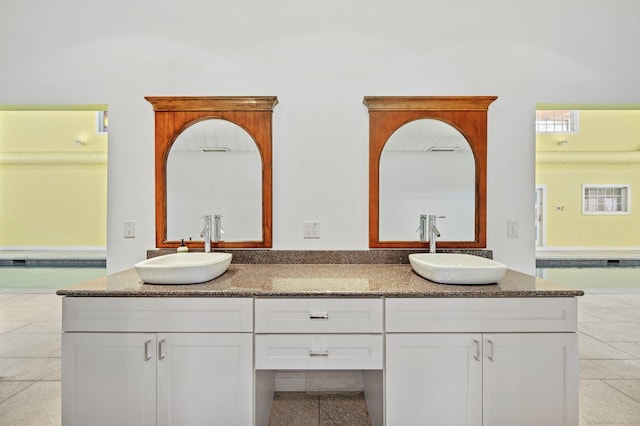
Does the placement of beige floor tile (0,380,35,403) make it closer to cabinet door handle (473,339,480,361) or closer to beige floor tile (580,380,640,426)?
cabinet door handle (473,339,480,361)

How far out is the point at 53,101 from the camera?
7.35 feet

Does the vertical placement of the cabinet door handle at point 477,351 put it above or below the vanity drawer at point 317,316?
below

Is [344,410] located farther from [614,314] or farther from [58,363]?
[614,314]

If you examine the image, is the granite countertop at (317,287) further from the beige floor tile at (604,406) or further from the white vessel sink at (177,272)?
the beige floor tile at (604,406)

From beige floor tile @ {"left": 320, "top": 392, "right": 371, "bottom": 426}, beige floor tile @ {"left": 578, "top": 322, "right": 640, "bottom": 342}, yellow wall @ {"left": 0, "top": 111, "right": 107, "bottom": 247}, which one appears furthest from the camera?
yellow wall @ {"left": 0, "top": 111, "right": 107, "bottom": 247}

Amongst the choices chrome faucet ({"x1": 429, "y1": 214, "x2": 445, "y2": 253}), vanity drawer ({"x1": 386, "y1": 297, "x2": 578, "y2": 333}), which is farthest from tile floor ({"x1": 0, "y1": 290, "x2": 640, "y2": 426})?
chrome faucet ({"x1": 429, "y1": 214, "x2": 445, "y2": 253})

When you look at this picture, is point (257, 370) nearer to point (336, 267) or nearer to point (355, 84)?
point (336, 267)

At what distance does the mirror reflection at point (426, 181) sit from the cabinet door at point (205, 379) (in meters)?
1.14

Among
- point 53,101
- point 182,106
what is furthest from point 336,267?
point 53,101

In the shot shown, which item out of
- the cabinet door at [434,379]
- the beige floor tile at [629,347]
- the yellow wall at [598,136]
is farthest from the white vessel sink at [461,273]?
the yellow wall at [598,136]

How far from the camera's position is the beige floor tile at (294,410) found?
1912 millimetres

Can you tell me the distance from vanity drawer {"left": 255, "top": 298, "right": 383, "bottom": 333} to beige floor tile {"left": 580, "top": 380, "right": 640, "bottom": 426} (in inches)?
57.9

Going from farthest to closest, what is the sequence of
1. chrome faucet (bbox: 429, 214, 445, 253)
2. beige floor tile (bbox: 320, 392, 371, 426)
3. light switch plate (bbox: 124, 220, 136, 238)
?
1. light switch plate (bbox: 124, 220, 136, 238)
2. chrome faucet (bbox: 429, 214, 445, 253)
3. beige floor tile (bbox: 320, 392, 371, 426)

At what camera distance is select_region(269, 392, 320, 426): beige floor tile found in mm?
1912
